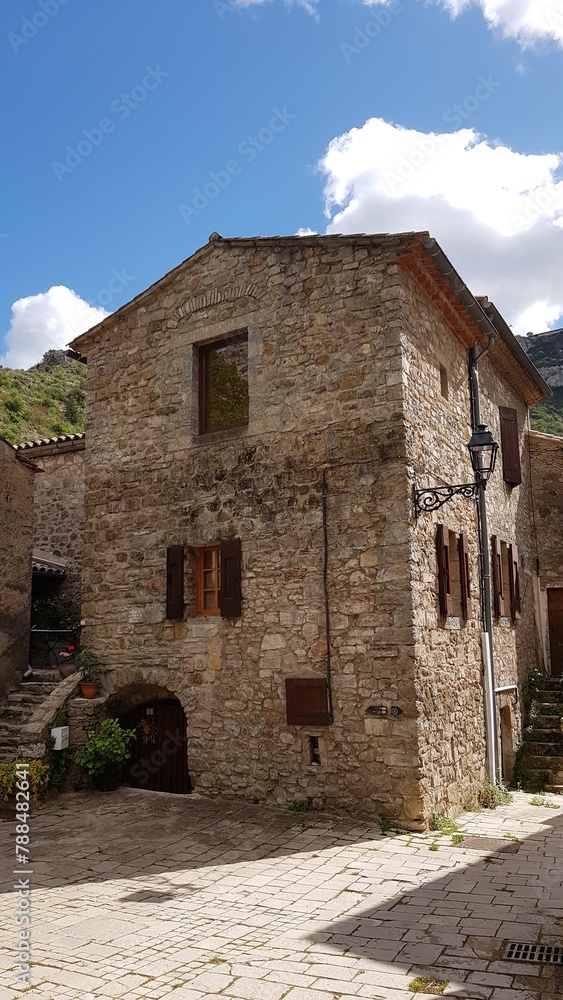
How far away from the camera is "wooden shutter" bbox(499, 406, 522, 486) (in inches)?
553

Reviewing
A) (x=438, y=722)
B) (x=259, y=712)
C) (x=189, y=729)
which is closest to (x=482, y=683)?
(x=438, y=722)

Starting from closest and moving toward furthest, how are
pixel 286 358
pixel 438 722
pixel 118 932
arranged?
1. pixel 118 932
2. pixel 438 722
3. pixel 286 358

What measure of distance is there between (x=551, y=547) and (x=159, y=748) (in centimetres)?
923

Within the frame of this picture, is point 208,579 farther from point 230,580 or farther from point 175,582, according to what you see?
point 230,580

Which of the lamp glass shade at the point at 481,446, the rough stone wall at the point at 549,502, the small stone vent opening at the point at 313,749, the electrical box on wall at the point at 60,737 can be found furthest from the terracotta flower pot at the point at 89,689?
the rough stone wall at the point at 549,502

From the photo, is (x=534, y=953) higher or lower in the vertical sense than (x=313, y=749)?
lower

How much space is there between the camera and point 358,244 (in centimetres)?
951

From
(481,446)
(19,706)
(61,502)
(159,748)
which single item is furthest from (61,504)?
(481,446)

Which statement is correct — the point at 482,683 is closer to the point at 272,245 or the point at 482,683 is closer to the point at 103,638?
the point at 103,638

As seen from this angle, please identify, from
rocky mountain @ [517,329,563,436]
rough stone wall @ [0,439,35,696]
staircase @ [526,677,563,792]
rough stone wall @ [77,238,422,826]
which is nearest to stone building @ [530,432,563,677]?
staircase @ [526,677,563,792]

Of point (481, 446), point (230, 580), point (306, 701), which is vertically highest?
point (481, 446)

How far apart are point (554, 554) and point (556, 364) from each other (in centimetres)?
3080

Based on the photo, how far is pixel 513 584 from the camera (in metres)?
13.2

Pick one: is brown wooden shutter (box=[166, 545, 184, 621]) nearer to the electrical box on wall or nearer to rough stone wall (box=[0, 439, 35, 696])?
the electrical box on wall
